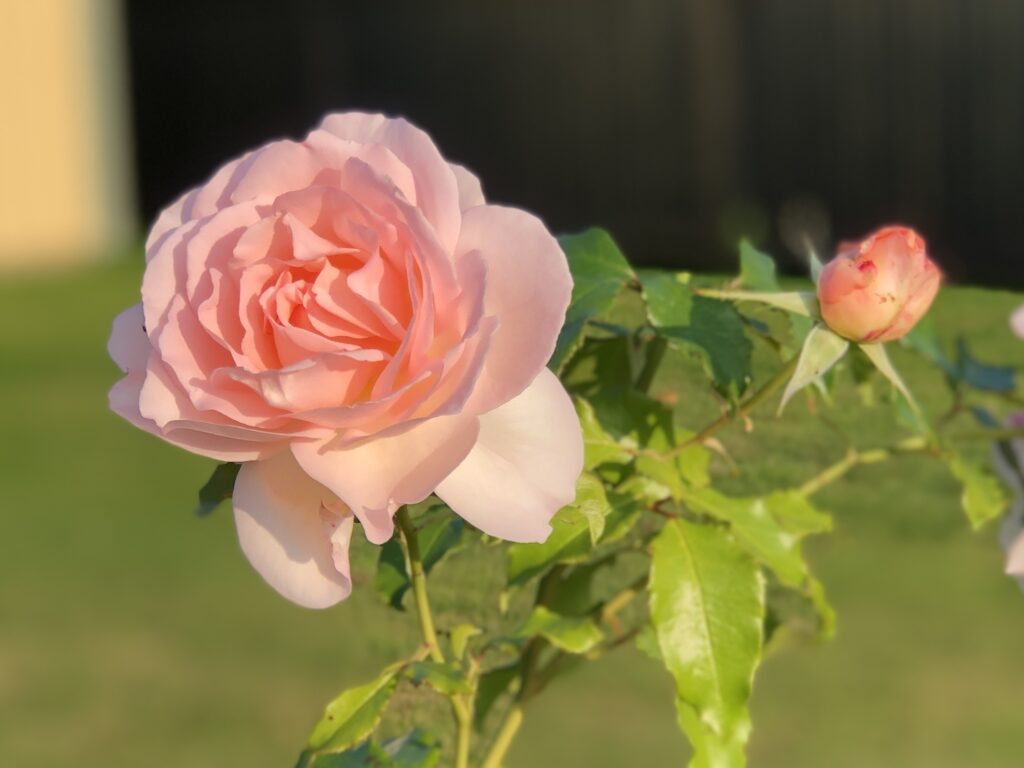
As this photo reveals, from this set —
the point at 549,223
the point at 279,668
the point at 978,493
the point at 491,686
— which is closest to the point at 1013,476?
the point at 978,493

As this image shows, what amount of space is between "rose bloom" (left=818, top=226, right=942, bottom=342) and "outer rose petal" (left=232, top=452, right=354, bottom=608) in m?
0.21

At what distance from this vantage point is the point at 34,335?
24.7ft

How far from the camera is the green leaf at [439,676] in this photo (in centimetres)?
63

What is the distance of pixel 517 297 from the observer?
1.71 ft

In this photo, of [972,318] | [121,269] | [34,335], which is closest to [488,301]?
[972,318]

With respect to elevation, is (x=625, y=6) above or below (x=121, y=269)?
above

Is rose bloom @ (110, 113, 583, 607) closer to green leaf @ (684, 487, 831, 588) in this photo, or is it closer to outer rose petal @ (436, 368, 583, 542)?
outer rose petal @ (436, 368, 583, 542)

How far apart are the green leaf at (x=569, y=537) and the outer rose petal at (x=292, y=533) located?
87 millimetres

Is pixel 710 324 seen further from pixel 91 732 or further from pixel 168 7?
pixel 168 7

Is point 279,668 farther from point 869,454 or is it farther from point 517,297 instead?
point 517,297

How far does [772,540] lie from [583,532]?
9 centimetres

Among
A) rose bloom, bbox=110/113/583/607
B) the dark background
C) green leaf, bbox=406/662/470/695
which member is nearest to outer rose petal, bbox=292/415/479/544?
rose bloom, bbox=110/113/583/607

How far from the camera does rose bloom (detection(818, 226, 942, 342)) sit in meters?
0.60

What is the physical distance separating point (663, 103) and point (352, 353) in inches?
336
